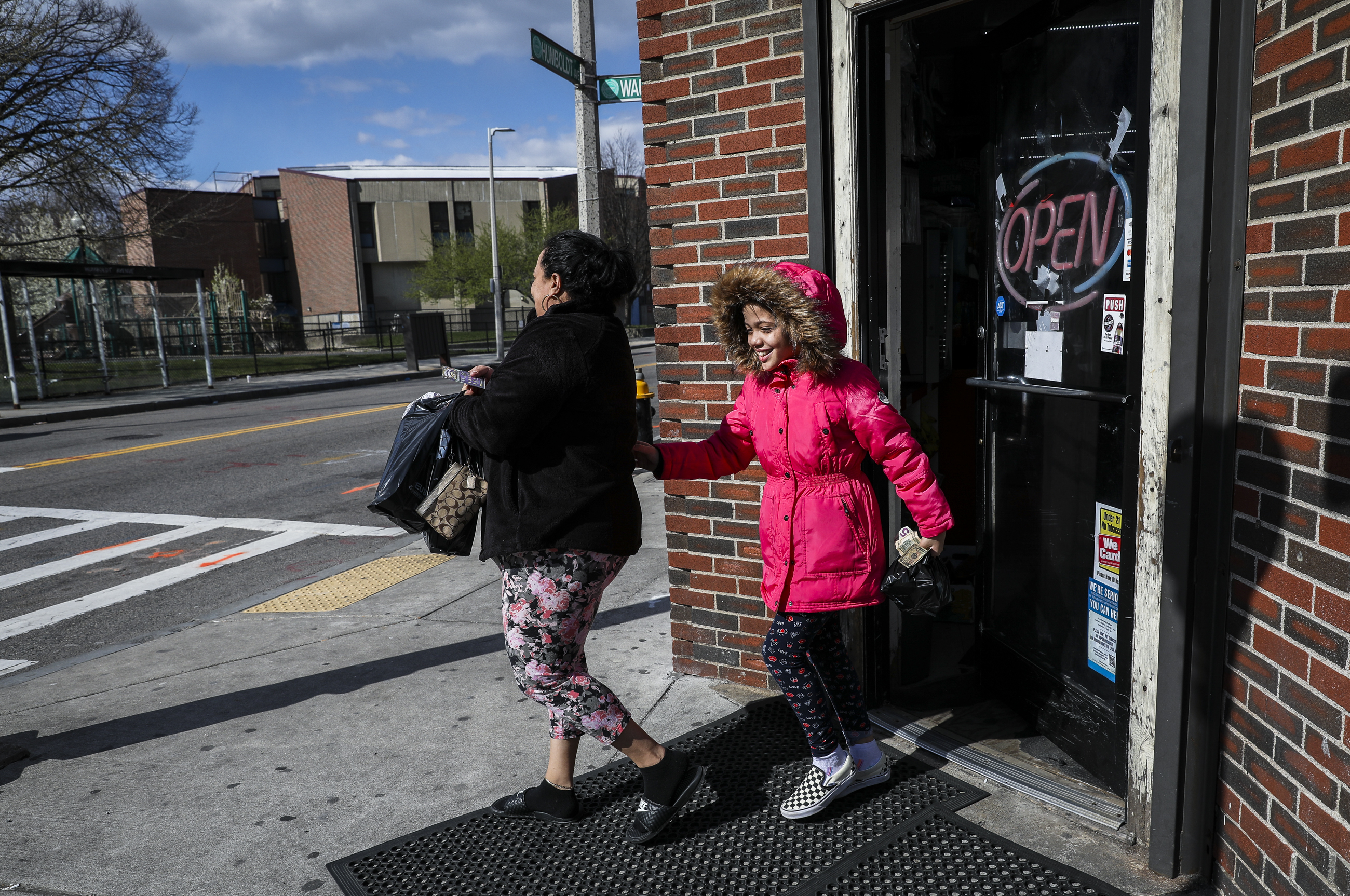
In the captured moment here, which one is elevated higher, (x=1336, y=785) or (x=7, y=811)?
(x=1336, y=785)

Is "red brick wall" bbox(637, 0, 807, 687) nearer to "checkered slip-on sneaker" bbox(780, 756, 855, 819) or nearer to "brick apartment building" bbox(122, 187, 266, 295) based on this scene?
"checkered slip-on sneaker" bbox(780, 756, 855, 819)

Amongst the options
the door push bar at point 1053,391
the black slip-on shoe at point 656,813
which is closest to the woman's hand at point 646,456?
the black slip-on shoe at point 656,813

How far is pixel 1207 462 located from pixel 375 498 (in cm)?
237

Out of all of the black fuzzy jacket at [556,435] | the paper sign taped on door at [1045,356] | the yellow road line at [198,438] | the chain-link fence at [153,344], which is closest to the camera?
the black fuzzy jacket at [556,435]

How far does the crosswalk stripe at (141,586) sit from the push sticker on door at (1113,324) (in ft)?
20.3

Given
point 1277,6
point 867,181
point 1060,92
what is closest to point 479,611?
point 867,181

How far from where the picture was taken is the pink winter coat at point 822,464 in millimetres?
2680

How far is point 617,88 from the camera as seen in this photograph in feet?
28.7

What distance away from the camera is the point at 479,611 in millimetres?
5383

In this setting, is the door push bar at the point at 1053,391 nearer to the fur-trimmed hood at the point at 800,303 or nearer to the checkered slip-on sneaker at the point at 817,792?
the fur-trimmed hood at the point at 800,303

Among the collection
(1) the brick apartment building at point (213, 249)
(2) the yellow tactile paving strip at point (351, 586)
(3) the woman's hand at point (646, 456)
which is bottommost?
(2) the yellow tactile paving strip at point (351, 586)

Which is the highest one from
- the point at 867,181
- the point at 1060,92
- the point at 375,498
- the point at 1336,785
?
the point at 1060,92

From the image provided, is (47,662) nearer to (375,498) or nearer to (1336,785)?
(375,498)

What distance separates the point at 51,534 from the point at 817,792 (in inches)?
308
